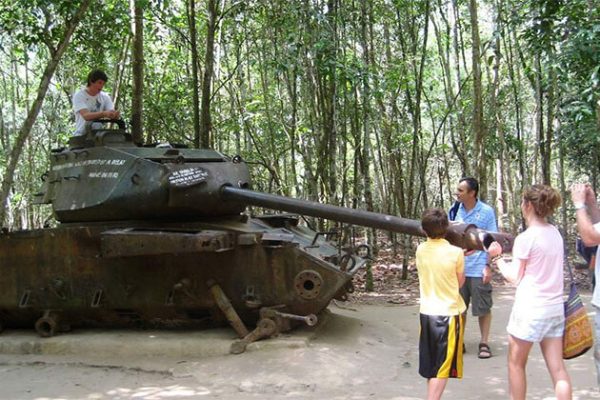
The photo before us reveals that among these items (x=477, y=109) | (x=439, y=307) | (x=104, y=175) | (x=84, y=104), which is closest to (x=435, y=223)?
(x=439, y=307)

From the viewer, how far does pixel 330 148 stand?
37.3 feet

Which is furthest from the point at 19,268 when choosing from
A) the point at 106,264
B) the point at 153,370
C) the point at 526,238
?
the point at 526,238

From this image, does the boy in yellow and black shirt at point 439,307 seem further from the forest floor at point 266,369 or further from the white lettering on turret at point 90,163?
the white lettering on turret at point 90,163

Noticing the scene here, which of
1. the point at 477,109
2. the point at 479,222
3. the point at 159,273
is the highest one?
Answer: the point at 477,109

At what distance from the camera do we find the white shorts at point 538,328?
380 centimetres

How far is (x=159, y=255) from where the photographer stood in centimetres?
659

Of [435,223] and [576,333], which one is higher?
[435,223]

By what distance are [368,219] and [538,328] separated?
1941mm

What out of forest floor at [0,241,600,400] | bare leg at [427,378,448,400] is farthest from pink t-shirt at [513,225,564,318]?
forest floor at [0,241,600,400]

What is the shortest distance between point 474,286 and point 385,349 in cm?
112

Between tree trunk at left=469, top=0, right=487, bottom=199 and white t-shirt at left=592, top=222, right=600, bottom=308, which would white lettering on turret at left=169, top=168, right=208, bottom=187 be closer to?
white t-shirt at left=592, top=222, right=600, bottom=308

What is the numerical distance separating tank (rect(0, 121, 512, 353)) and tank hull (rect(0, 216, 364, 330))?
0.03ft

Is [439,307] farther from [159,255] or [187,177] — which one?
[159,255]

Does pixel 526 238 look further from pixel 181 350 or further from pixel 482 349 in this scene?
pixel 181 350
